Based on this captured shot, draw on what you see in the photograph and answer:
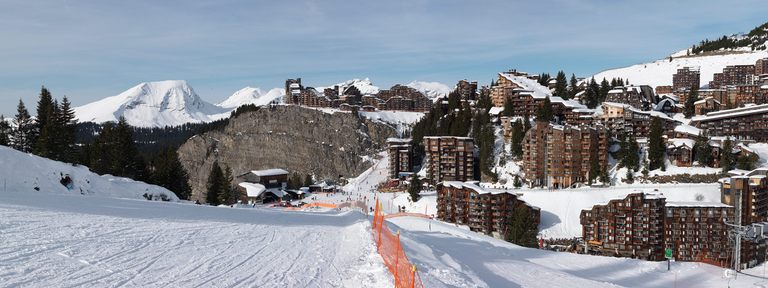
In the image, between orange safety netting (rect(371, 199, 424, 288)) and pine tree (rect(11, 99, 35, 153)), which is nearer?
orange safety netting (rect(371, 199, 424, 288))

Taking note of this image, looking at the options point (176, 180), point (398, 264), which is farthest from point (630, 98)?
point (398, 264)

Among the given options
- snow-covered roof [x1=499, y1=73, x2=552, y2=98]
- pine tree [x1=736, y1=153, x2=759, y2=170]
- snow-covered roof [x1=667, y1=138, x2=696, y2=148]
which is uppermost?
snow-covered roof [x1=499, y1=73, x2=552, y2=98]

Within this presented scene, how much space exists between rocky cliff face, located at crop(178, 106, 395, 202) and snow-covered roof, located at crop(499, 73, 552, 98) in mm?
40793

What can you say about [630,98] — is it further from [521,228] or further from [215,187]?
[215,187]

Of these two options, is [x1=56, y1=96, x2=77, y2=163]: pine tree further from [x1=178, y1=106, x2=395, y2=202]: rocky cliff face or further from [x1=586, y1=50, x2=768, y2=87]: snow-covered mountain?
[x1=586, y1=50, x2=768, y2=87]: snow-covered mountain

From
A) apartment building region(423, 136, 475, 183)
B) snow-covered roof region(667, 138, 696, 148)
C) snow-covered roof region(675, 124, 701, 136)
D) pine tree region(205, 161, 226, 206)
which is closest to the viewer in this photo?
pine tree region(205, 161, 226, 206)

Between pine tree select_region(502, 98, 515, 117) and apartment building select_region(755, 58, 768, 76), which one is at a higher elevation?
apartment building select_region(755, 58, 768, 76)

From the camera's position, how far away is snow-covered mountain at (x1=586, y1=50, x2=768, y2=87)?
465 ft

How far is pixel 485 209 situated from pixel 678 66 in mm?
128487

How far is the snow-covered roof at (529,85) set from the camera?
89.8 meters

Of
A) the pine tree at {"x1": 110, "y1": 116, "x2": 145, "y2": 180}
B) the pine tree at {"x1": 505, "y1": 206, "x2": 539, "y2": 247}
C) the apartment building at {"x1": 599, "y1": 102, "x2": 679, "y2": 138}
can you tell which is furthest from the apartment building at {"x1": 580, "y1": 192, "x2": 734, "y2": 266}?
the pine tree at {"x1": 110, "y1": 116, "x2": 145, "y2": 180}

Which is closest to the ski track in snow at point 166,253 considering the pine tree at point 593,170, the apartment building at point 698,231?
the apartment building at point 698,231

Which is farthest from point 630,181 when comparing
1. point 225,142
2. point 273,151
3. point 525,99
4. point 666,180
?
point 225,142

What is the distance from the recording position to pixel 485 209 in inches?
2272
